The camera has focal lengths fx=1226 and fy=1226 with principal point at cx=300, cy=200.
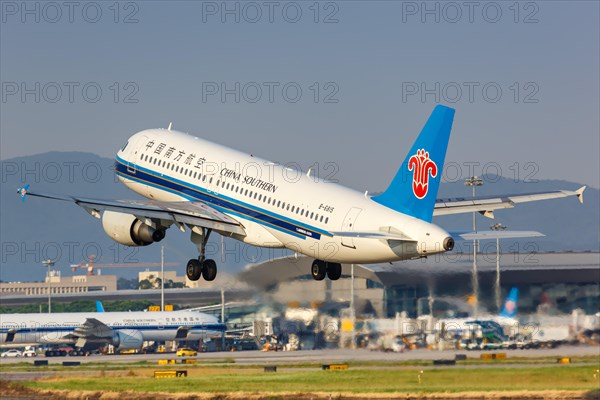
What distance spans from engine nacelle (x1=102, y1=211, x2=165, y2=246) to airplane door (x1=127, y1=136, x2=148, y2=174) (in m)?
5.58

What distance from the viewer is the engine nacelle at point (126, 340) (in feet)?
430

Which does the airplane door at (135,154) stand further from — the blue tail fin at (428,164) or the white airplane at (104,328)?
the white airplane at (104,328)

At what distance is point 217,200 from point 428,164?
13451 millimetres

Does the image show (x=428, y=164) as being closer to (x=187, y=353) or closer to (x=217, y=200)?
(x=217, y=200)

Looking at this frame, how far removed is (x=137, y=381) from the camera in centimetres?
A: 9175

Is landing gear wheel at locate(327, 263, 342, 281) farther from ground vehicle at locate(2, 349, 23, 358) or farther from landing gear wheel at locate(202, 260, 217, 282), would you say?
ground vehicle at locate(2, 349, 23, 358)

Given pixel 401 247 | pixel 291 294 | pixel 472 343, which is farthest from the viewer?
pixel 472 343

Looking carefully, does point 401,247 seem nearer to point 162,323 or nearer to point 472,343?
point 472,343

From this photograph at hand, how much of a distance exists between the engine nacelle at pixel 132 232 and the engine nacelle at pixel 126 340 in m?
68.4

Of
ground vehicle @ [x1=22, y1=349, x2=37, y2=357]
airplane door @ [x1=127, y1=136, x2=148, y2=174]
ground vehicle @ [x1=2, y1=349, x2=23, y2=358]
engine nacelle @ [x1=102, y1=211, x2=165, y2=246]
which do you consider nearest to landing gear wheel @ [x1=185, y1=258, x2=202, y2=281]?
engine nacelle @ [x1=102, y1=211, x2=165, y2=246]

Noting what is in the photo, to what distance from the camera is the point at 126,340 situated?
5162 inches

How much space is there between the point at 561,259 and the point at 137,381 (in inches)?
1305

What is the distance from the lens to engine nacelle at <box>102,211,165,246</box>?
63.9 m

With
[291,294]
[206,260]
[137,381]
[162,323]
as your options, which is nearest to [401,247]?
[206,260]
